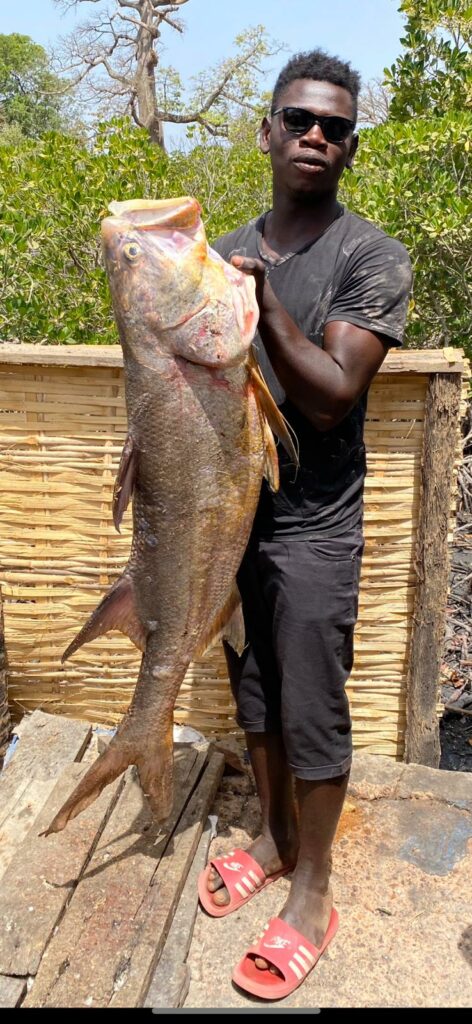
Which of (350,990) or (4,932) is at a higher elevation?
(4,932)

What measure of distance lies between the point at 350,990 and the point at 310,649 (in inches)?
44.9

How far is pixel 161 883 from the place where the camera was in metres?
2.93

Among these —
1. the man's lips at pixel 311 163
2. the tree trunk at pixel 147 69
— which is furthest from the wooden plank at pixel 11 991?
the tree trunk at pixel 147 69

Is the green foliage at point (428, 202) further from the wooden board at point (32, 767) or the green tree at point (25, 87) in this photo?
the green tree at point (25, 87)

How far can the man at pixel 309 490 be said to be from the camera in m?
2.36

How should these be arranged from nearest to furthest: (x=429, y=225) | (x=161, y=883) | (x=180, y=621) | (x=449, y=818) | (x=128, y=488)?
(x=128, y=488) → (x=180, y=621) → (x=161, y=883) → (x=449, y=818) → (x=429, y=225)

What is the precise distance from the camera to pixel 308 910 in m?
2.83

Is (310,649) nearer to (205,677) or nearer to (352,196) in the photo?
(205,677)

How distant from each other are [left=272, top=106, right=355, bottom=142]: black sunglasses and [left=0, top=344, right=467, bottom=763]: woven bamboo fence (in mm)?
1129

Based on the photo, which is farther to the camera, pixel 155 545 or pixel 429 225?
pixel 429 225

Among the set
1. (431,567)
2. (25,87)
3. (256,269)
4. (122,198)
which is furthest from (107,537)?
(25,87)

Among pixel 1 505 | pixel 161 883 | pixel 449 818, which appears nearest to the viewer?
pixel 161 883

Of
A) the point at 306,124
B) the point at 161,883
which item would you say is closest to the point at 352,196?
the point at 306,124

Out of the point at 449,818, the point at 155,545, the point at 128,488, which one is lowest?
the point at 449,818
